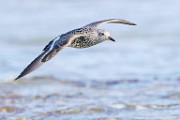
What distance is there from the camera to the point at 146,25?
54.5 feet

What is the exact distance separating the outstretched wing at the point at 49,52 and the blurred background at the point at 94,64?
64.0 inches

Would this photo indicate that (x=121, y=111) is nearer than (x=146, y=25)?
Yes

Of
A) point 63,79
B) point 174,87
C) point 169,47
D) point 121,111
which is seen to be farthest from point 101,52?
point 121,111

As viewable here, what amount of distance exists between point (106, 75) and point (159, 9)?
21.2 ft

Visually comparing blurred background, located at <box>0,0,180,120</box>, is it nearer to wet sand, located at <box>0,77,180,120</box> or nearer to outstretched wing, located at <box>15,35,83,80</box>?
wet sand, located at <box>0,77,180,120</box>

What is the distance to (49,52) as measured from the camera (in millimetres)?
7367

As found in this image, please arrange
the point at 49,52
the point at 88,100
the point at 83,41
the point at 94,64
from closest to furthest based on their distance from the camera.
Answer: the point at 49,52 → the point at 83,41 → the point at 88,100 → the point at 94,64

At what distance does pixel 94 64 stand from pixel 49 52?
18.2ft

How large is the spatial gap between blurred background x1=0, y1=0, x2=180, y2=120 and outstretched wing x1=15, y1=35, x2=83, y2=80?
163 centimetres

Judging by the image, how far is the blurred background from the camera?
31.1 feet

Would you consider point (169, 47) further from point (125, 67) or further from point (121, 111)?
point (121, 111)

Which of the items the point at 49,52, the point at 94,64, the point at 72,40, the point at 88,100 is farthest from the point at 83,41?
the point at 94,64

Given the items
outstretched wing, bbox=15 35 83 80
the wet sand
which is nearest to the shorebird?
outstretched wing, bbox=15 35 83 80

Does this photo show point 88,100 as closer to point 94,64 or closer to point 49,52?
point 49,52
